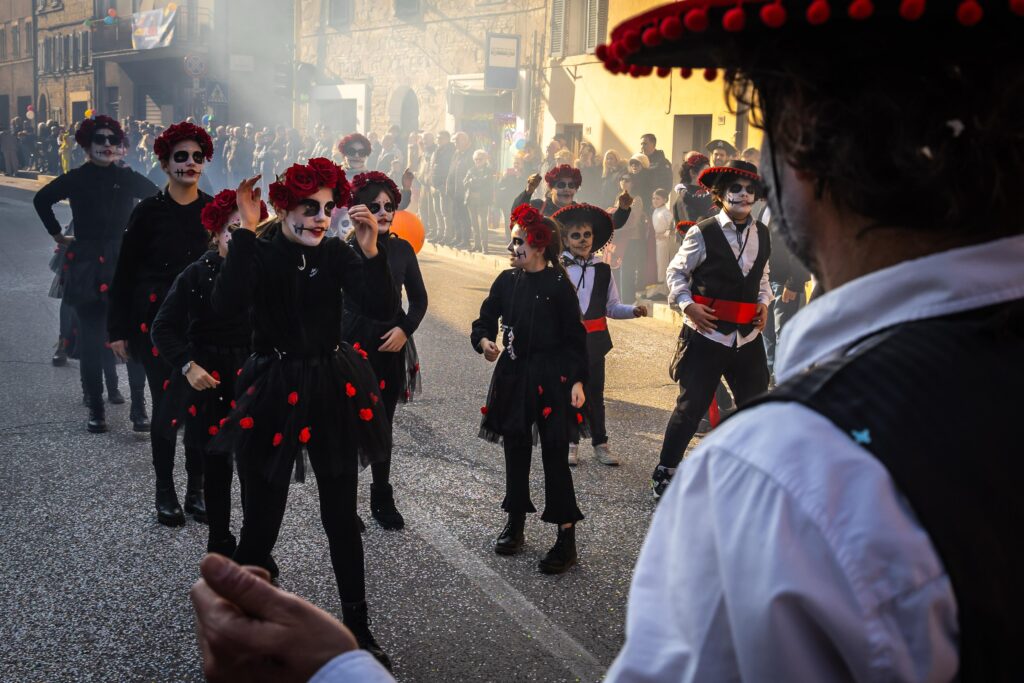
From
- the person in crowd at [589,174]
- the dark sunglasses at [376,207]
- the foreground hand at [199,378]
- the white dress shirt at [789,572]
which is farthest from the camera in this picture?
the person in crowd at [589,174]

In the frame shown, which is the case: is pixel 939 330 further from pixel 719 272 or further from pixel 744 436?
pixel 719 272

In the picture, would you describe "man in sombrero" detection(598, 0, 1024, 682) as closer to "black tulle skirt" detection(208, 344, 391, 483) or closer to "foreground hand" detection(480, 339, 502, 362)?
"black tulle skirt" detection(208, 344, 391, 483)

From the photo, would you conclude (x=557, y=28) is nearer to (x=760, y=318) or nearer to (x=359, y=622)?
(x=760, y=318)

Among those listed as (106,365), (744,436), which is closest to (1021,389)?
(744,436)

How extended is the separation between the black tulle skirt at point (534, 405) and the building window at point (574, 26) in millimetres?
19532

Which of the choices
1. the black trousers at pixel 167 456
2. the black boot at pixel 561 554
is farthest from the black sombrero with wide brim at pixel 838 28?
the black trousers at pixel 167 456

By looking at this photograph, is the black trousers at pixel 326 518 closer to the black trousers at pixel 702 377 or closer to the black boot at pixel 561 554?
the black boot at pixel 561 554

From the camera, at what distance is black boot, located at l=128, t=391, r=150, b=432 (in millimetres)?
7230

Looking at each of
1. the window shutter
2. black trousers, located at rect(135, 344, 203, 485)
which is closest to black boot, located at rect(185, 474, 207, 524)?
black trousers, located at rect(135, 344, 203, 485)

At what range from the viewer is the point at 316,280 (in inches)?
169

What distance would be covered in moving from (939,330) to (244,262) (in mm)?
3448

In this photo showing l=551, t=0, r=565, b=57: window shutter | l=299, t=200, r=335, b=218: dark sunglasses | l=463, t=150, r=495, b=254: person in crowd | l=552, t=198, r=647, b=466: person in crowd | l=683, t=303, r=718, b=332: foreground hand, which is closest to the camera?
l=299, t=200, r=335, b=218: dark sunglasses

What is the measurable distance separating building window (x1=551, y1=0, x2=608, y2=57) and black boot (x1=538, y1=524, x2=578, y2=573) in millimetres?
20070

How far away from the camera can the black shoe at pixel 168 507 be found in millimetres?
5453
